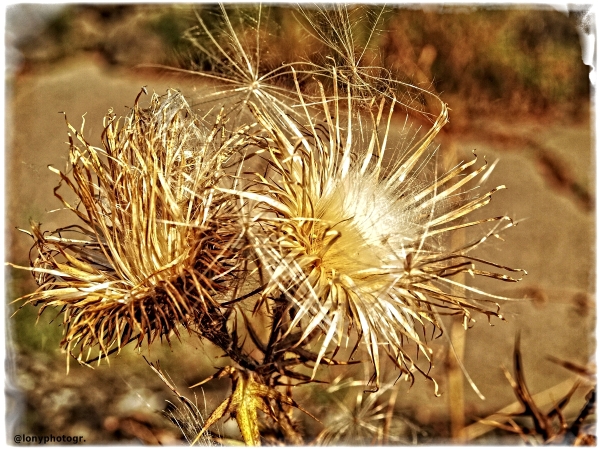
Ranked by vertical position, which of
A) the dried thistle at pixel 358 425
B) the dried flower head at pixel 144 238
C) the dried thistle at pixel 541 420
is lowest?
the dried thistle at pixel 358 425

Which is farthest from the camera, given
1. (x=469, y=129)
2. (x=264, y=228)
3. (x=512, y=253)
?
(x=469, y=129)

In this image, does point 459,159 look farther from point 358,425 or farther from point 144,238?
point 144,238

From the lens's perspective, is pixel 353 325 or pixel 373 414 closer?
pixel 353 325

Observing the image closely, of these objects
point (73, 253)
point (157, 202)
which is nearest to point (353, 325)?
point (157, 202)

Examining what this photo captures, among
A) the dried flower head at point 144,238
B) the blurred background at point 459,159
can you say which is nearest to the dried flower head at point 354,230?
the dried flower head at point 144,238

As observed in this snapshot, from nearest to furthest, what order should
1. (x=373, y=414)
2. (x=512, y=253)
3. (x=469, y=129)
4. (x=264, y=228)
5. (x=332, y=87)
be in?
(x=264, y=228)
(x=332, y=87)
(x=373, y=414)
(x=512, y=253)
(x=469, y=129)

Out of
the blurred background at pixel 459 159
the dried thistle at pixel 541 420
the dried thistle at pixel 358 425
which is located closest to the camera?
the dried thistle at pixel 541 420

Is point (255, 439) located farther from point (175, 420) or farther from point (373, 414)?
point (373, 414)

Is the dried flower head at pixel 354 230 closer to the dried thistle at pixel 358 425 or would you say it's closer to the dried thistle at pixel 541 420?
the dried thistle at pixel 541 420
